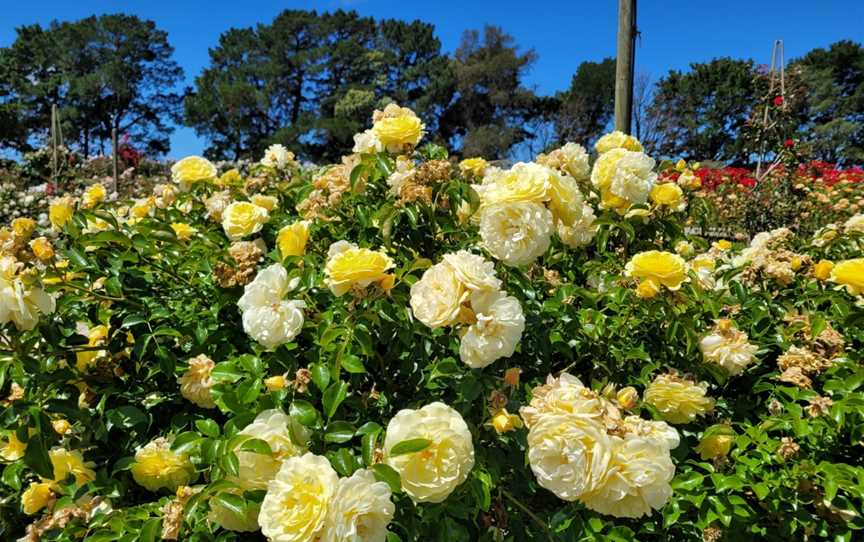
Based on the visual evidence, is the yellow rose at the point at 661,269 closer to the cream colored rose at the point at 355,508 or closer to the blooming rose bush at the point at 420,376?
the blooming rose bush at the point at 420,376

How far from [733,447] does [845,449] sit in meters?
0.26

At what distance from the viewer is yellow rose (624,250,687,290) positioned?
1.25m

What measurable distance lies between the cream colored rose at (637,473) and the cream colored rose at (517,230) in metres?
0.35

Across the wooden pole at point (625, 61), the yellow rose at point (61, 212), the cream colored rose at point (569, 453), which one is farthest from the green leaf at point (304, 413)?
the wooden pole at point (625, 61)

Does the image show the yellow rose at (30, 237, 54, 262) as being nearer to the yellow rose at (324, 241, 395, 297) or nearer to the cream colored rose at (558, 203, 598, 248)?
the yellow rose at (324, 241, 395, 297)

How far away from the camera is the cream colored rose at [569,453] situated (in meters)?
0.82

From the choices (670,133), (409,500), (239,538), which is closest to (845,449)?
(409,500)

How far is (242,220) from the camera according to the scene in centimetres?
145

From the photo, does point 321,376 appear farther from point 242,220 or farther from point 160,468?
point 242,220

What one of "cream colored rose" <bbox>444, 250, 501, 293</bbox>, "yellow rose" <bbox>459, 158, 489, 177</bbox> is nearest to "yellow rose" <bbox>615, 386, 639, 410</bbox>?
"cream colored rose" <bbox>444, 250, 501, 293</bbox>

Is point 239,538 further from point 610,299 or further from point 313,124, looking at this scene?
point 313,124

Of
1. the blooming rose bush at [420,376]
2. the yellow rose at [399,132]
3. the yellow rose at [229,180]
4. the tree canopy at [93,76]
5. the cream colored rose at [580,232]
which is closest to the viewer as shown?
the blooming rose bush at [420,376]

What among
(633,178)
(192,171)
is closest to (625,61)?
(633,178)

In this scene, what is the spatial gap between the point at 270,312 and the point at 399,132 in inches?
22.8
